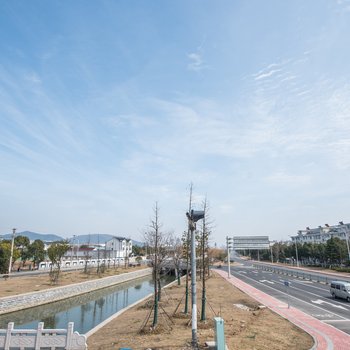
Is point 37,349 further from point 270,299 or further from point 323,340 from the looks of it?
point 270,299

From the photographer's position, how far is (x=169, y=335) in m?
12.8

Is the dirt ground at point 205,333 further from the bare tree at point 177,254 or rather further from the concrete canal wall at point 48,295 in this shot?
the bare tree at point 177,254

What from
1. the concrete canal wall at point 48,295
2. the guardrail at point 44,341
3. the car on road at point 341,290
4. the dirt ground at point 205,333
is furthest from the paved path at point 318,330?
the concrete canal wall at point 48,295

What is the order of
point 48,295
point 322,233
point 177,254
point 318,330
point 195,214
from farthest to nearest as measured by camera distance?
point 322,233
point 177,254
point 48,295
point 318,330
point 195,214

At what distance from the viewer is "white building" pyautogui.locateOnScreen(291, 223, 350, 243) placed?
93213 millimetres

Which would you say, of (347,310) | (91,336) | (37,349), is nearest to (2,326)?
(91,336)

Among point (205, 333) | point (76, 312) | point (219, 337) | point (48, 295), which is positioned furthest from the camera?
point (48, 295)

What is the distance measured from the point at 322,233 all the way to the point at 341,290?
86783 millimetres

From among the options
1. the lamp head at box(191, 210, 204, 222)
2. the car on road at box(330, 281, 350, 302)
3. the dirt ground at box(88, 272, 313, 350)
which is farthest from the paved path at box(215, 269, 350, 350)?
the lamp head at box(191, 210, 204, 222)

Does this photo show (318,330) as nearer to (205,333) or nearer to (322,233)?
(205,333)

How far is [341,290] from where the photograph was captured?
2459 cm

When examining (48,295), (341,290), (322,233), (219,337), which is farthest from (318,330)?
(322,233)

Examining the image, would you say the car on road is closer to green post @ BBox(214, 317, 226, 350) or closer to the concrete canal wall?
green post @ BBox(214, 317, 226, 350)

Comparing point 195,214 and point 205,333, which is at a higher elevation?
point 195,214
